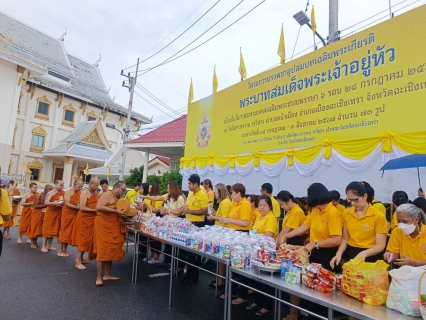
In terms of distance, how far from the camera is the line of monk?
4.52 m

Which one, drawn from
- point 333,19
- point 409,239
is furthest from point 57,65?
point 409,239

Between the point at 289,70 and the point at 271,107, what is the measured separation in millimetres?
819

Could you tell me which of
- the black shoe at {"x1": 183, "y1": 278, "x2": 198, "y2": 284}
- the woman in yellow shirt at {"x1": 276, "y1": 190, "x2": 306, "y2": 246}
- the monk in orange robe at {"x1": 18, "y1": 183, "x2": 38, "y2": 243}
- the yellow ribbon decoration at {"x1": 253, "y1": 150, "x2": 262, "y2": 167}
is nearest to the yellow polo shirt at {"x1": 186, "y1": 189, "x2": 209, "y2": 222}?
the black shoe at {"x1": 183, "y1": 278, "x2": 198, "y2": 284}

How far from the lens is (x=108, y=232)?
4531 millimetres

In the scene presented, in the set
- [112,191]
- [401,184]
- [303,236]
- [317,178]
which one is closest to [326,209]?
[303,236]

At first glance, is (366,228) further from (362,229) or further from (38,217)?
(38,217)

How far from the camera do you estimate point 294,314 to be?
314 centimetres

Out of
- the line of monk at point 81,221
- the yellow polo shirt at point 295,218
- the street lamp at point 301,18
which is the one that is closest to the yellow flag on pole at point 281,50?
the street lamp at point 301,18

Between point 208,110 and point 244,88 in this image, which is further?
point 208,110

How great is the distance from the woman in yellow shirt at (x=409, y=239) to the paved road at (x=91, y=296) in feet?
6.37

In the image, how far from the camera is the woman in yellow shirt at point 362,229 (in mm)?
2553

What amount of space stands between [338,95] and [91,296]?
4933 mm

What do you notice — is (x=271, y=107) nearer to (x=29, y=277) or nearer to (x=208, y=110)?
(x=208, y=110)

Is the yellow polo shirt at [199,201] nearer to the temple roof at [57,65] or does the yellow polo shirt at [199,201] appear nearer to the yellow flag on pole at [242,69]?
the yellow flag on pole at [242,69]
